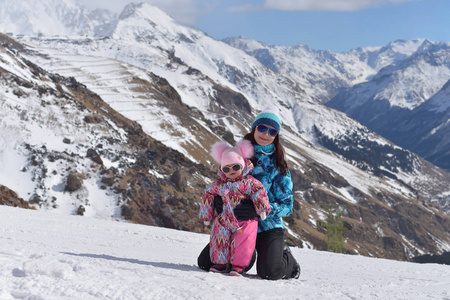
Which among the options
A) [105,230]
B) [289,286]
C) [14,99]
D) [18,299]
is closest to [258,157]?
[289,286]

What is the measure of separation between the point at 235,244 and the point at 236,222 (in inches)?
15.5

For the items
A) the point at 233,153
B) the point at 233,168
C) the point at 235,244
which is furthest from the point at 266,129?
the point at 235,244

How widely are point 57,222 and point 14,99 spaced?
33.5 meters

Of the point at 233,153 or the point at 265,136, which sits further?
the point at 265,136

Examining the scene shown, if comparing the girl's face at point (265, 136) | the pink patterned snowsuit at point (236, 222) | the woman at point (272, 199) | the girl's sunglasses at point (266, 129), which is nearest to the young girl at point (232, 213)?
the pink patterned snowsuit at point (236, 222)

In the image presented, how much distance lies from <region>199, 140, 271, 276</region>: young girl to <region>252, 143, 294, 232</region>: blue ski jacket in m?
0.38

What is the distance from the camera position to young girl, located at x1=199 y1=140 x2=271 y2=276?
275 inches

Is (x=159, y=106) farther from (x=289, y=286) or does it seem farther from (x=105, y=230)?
(x=289, y=286)

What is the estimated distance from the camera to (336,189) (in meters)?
196

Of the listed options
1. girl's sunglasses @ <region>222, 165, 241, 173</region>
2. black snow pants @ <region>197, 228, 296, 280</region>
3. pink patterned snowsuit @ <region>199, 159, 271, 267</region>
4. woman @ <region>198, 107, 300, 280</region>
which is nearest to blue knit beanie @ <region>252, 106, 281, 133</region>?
woman @ <region>198, 107, 300, 280</region>

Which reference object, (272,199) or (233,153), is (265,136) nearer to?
(233,153)

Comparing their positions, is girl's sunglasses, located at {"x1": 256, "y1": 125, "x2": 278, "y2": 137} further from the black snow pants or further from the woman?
the black snow pants

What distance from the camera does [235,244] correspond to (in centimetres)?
705

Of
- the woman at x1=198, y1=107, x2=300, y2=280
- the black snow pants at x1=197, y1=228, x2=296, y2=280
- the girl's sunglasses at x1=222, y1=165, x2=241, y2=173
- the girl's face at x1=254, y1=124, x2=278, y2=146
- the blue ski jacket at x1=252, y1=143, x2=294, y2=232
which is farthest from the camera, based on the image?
the girl's face at x1=254, y1=124, x2=278, y2=146
